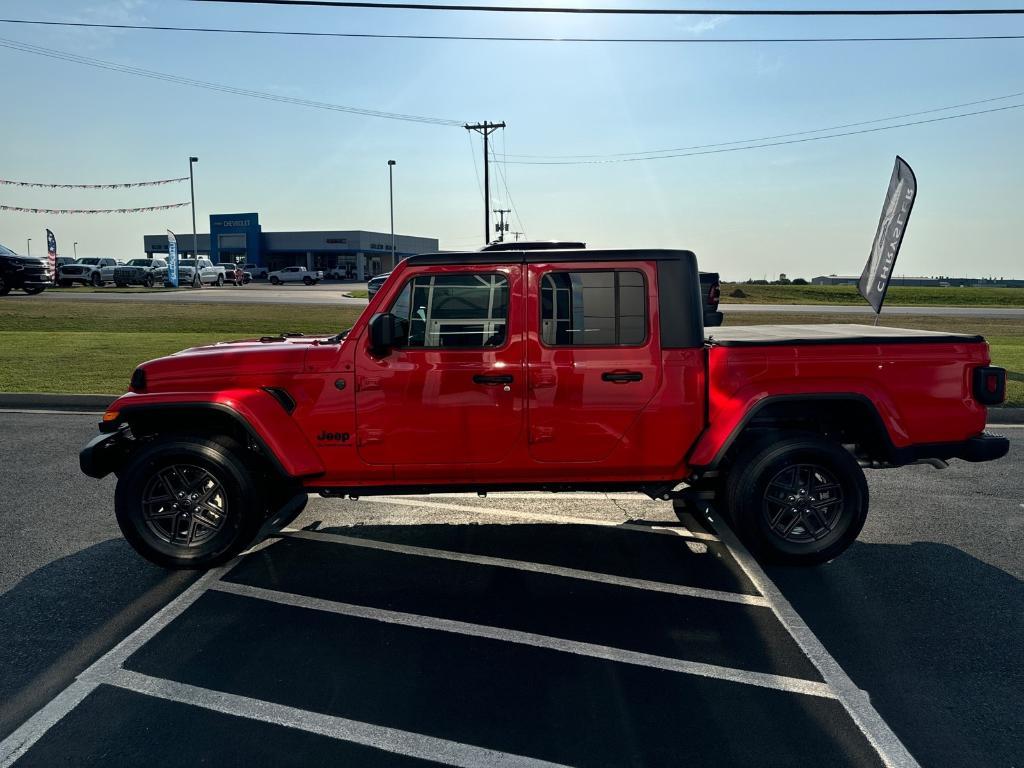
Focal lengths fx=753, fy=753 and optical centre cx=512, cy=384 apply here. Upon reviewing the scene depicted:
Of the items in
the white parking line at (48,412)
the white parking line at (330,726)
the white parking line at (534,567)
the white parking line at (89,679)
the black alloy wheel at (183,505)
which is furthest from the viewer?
the white parking line at (48,412)

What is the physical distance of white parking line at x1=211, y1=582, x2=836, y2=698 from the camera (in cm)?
342

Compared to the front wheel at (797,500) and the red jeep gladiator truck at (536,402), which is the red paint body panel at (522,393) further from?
the front wheel at (797,500)

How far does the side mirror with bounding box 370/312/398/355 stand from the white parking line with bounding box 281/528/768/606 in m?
1.50

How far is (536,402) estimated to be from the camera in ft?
15.5

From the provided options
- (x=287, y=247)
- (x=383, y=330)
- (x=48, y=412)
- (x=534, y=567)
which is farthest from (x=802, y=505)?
(x=287, y=247)

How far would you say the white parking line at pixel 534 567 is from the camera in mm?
4414

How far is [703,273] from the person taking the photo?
11023 millimetres

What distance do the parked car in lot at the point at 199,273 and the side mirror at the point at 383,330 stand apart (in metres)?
45.4

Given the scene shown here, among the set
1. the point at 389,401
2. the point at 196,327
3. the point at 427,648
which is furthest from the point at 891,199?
the point at 196,327

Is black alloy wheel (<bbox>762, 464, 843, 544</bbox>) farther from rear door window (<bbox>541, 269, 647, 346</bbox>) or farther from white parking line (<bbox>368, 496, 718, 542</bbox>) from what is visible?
rear door window (<bbox>541, 269, 647, 346</bbox>)

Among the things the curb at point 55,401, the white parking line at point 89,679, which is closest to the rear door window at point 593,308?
the white parking line at point 89,679

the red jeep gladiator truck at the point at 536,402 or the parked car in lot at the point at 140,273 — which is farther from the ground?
the parked car in lot at the point at 140,273

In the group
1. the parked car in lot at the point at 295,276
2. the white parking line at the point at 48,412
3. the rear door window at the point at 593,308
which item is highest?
the parked car in lot at the point at 295,276

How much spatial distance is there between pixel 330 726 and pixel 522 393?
7.42ft
